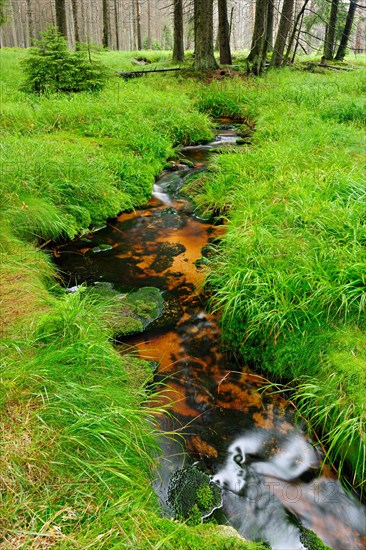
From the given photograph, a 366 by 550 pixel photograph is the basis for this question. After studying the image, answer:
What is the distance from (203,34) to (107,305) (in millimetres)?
13172

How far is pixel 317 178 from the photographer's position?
546cm

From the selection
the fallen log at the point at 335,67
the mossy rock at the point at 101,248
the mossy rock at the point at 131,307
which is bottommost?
the mossy rock at the point at 131,307

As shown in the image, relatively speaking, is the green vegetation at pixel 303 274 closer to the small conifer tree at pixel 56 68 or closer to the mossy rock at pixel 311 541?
the mossy rock at pixel 311 541

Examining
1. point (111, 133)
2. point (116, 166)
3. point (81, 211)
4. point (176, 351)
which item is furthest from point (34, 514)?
point (111, 133)

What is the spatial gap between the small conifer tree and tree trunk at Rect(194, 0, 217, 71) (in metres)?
5.14

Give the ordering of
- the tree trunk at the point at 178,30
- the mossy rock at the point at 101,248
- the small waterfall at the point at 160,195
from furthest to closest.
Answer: the tree trunk at the point at 178,30
the small waterfall at the point at 160,195
the mossy rock at the point at 101,248

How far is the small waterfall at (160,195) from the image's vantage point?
22.6 ft

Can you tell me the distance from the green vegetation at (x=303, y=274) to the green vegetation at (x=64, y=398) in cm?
101

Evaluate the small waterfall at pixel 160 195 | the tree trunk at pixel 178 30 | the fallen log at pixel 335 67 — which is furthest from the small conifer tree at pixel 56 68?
the fallen log at pixel 335 67

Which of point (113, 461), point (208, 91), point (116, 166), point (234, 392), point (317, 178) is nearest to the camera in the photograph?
point (113, 461)

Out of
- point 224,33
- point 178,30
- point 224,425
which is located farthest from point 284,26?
point 224,425

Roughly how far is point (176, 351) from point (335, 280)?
5.09ft

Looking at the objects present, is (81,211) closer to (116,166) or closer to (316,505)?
(116,166)

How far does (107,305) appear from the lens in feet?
13.3
